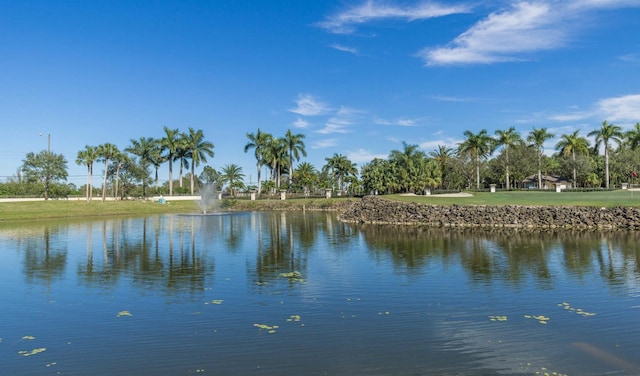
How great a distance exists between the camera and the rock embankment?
1313 inches

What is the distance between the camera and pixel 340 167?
364 feet

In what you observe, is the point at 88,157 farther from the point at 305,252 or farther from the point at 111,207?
the point at 305,252

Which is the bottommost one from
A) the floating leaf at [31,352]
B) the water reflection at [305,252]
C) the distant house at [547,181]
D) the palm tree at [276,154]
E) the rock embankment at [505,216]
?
the floating leaf at [31,352]

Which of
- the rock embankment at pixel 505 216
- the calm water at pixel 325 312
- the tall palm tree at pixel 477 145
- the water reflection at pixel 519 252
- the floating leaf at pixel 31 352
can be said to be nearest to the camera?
the calm water at pixel 325 312

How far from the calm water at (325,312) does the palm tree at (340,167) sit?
284 feet

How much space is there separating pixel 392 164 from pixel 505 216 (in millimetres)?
45097

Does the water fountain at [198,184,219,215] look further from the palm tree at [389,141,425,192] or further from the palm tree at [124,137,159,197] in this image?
the palm tree at [389,141,425,192]

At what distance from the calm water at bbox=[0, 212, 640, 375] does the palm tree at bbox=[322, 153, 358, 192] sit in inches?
3406

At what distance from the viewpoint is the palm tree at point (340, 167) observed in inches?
4336

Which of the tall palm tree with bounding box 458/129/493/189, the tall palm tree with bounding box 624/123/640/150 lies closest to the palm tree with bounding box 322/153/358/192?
the tall palm tree with bounding box 458/129/493/189

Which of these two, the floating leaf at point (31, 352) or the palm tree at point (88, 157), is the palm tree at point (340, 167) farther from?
the floating leaf at point (31, 352)

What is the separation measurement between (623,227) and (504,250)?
15726mm

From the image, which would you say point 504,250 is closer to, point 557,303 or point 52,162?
point 557,303

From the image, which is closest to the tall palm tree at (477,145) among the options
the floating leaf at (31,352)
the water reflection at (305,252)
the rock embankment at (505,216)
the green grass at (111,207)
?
the green grass at (111,207)
